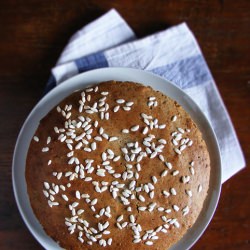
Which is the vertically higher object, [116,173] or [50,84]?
[50,84]

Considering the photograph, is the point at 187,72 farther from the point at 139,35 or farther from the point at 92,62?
the point at 92,62

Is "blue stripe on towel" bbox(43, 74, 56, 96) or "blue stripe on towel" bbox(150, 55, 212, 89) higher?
"blue stripe on towel" bbox(43, 74, 56, 96)

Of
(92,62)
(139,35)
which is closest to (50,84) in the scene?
(92,62)

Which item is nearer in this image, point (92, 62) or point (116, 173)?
point (116, 173)

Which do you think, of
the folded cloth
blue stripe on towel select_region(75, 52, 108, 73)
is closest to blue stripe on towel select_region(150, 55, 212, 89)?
the folded cloth

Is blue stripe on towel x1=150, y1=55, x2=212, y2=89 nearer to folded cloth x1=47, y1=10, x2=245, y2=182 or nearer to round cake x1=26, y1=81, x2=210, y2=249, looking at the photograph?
folded cloth x1=47, y1=10, x2=245, y2=182

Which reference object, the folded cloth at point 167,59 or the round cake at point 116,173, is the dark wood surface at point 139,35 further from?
the round cake at point 116,173
